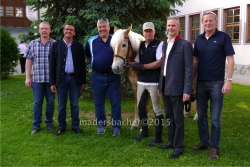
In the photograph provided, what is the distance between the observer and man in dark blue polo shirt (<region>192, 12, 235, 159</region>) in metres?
3.47

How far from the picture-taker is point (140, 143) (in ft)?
14.3

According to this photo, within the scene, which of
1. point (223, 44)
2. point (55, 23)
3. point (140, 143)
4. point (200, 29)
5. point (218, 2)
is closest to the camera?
point (223, 44)

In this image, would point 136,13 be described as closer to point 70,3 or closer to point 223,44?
point 70,3

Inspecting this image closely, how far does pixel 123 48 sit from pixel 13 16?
3174 centimetres

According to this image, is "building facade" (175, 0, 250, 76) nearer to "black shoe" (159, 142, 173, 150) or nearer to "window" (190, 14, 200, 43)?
"window" (190, 14, 200, 43)

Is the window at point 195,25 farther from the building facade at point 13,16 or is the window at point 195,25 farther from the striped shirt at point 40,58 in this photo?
the building facade at point 13,16

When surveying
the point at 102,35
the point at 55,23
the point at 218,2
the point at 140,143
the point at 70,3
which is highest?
the point at 218,2

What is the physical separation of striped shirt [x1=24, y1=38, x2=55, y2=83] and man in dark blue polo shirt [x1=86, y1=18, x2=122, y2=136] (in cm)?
73

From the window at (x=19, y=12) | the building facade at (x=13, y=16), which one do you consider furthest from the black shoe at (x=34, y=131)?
the window at (x=19, y=12)

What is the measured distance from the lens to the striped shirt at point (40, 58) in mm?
4715

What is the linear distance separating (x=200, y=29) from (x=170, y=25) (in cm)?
1285

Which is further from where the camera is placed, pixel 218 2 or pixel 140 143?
pixel 218 2

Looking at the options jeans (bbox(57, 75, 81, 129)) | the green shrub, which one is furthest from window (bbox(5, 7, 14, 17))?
jeans (bbox(57, 75, 81, 129))

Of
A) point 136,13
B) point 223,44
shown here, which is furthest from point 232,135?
point 136,13
